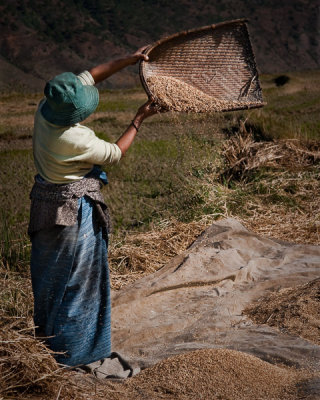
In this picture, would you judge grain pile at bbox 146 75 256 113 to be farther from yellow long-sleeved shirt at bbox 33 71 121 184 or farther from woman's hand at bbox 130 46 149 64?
yellow long-sleeved shirt at bbox 33 71 121 184

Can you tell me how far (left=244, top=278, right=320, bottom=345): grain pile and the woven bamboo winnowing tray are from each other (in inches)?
58.3

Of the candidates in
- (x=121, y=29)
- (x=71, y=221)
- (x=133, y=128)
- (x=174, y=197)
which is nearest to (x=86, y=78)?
(x=133, y=128)

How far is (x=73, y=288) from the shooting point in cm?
322

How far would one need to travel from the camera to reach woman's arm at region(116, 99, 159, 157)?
322 centimetres

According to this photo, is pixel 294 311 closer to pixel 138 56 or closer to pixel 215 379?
pixel 215 379

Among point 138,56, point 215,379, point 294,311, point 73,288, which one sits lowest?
point 294,311

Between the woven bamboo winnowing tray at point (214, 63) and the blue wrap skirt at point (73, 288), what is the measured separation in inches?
70.1

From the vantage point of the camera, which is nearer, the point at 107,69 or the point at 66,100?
the point at 66,100

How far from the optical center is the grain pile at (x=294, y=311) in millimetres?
3428

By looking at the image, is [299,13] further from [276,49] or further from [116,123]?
[116,123]

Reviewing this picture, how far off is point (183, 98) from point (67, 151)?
1510 mm

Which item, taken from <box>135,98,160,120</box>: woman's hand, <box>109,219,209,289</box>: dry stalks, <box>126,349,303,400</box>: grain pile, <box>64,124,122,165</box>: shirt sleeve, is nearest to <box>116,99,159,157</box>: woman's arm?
<box>135,98,160,120</box>: woman's hand

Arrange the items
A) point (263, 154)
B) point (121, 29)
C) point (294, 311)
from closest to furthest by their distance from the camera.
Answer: point (294, 311)
point (263, 154)
point (121, 29)

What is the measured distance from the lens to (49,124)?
116 inches
